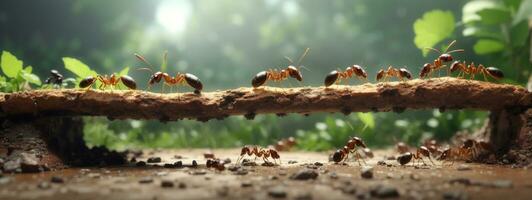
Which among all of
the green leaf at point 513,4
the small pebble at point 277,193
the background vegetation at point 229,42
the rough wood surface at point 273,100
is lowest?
the small pebble at point 277,193

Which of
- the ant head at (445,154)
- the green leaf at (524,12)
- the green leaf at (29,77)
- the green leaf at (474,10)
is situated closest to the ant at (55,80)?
the green leaf at (29,77)

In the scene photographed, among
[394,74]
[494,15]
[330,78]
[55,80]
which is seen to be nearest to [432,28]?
[494,15]

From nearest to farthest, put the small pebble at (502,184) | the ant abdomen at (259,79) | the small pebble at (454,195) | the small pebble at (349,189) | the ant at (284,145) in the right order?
the small pebble at (454,195), the small pebble at (349,189), the small pebble at (502,184), the ant abdomen at (259,79), the ant at (284,145)

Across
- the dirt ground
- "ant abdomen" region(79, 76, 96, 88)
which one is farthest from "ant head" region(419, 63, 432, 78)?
"ant abdomen" region(79, 76, 96, 88)

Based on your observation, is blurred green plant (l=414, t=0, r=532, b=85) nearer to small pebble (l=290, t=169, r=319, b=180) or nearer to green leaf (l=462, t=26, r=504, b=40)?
green leaf (l=462, t=26, r=504, b=40)

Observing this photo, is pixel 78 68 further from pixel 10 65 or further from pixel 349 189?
pixel 349 189

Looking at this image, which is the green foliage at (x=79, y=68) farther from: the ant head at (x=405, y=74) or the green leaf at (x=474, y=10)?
the green leaf at (x=474, y=10)
